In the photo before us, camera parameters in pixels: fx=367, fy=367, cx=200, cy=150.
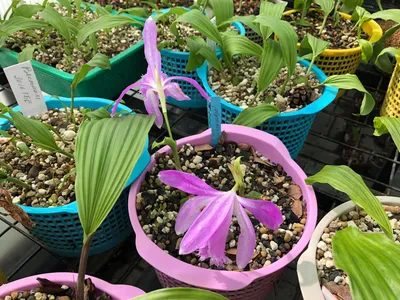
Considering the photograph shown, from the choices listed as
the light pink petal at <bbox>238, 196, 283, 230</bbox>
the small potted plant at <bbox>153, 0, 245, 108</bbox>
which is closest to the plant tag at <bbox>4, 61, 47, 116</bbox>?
the small potted plant at <bbox>153, 0, 245, 108</bbox>

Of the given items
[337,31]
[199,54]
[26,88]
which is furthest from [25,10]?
[337,31]

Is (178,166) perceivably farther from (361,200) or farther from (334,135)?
(334,135)

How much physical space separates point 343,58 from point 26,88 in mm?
905

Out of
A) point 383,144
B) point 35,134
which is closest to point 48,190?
point 35,134

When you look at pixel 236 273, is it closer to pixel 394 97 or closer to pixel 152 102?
pixel 152 102

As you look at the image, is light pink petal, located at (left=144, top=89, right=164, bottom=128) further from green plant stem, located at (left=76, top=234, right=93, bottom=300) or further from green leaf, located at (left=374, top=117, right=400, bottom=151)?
green leaf, located at (left=374, top=117, right=400, bottom=151)

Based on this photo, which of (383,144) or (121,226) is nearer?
(121,226)

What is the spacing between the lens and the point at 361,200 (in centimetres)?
59

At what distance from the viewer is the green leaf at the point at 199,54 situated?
94 cm

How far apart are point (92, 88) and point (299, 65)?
0.61 m

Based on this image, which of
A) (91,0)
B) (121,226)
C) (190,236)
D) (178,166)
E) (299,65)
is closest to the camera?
(190,236)

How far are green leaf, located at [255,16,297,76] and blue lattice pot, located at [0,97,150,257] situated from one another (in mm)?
402

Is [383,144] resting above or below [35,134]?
below

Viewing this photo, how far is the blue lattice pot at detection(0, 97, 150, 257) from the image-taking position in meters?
0.70
